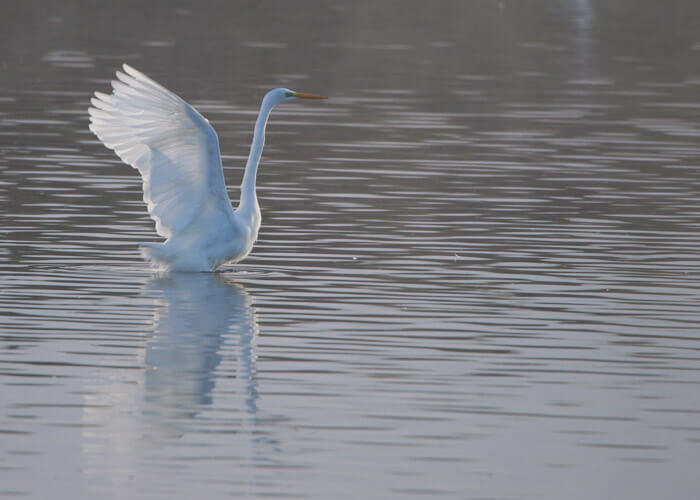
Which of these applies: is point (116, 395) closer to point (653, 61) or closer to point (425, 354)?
point (425, 354)

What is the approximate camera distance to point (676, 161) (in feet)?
83.2

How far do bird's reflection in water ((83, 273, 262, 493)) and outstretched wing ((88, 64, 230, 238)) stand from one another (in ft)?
4.74

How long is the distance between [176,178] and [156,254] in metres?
0.74

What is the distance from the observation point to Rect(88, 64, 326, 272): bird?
1562 centimetres

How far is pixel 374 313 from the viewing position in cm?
1445

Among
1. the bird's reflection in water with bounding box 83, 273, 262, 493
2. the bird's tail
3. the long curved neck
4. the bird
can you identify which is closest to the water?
the bird's reflection in water with bounding box 83, 273, 262, 493

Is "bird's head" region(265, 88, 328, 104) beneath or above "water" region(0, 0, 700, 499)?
above

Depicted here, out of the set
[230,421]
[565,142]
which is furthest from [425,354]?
[565,142]

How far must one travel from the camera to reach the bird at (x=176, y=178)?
15.6 metres

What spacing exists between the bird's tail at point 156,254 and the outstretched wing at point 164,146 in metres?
0.27

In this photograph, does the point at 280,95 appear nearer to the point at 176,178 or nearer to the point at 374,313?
the point at 176,178

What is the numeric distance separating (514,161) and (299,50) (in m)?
20.0

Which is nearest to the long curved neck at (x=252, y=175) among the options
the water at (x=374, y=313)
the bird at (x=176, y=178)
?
the bird at (x=176, y=178)

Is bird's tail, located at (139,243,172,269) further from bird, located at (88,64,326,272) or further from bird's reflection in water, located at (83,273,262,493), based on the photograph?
bird's reflection in water, located at (83,273,262,493)
